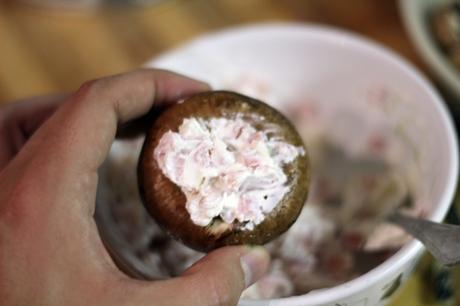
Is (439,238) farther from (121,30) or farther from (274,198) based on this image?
(121,30)

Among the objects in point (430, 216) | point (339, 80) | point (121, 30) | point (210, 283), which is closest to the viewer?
point (210, 283)

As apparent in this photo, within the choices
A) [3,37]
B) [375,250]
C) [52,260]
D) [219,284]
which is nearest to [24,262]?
[52,260]

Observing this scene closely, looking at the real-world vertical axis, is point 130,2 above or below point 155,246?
above

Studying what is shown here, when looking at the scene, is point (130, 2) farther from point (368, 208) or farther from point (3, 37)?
point (368, 208)

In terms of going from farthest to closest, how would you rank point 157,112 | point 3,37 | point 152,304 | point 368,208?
point 3,37
point 368,208
point 157,112
point 152,304

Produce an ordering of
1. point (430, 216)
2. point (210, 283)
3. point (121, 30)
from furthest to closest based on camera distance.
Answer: point (121, 30)
point (430, 216)
point (210, 283)

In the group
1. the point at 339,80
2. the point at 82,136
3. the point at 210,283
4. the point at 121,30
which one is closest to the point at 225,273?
the point at 210,283
